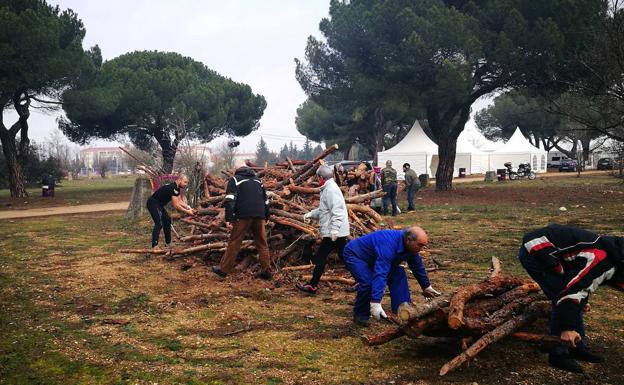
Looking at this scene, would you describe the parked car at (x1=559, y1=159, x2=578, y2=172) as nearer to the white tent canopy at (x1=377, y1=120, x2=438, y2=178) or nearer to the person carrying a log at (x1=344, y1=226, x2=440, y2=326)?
the white tent canopy at (x1=377, y1=120, x2=438, y2=178)

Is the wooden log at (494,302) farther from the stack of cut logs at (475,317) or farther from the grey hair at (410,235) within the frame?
the grey hair at (410,235)

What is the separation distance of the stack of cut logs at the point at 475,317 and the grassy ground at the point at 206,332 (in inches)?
9.0

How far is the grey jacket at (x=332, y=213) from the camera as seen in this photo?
7.38 metres

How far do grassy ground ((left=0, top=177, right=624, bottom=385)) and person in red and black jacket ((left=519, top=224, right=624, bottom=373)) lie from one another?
23 cm

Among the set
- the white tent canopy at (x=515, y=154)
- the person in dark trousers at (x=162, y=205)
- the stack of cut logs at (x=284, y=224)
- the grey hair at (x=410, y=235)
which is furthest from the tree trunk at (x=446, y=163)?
the white tent canopy at (x=515, y=154)

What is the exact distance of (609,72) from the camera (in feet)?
43.0

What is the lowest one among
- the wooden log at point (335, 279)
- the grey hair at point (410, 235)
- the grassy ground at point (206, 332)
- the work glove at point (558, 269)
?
the grassy ground at point (206, 332)

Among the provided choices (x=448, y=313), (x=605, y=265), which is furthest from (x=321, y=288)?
(x=605, y=265)

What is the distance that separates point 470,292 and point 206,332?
288 cm

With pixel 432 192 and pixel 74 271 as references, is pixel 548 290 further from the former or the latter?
pixel 432 192

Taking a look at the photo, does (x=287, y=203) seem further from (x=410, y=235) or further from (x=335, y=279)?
(x=410, y=235)

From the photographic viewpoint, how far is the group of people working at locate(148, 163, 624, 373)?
4.43m

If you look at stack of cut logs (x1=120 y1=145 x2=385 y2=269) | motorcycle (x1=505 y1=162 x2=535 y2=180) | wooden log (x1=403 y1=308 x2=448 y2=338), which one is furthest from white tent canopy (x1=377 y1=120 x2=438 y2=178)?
wooden log (x1=403 y1=308 x2=448 y2=338)

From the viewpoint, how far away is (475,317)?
16.5ft
